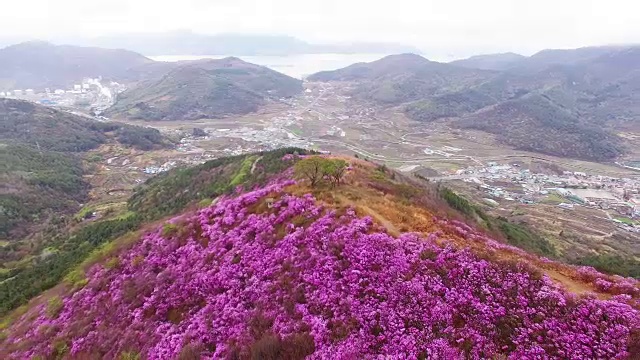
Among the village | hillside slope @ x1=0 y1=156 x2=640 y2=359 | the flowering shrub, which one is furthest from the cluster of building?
the flowering shrub

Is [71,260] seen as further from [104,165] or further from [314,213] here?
[104,165]

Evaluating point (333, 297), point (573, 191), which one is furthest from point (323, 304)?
point (573, 191)

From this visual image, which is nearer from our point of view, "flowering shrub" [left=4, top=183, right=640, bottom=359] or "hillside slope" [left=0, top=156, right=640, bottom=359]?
"flowering shrub" [left=4, top=183, right=640, bottom=359]

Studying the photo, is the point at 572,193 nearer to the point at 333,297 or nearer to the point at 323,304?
the point at 333,297

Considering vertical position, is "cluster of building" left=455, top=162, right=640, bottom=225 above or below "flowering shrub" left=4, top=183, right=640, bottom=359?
below

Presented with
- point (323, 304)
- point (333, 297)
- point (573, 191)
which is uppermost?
point (333, 297)

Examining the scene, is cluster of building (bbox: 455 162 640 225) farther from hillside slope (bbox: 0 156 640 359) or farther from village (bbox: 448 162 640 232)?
hillside slope (bbox: 0 156 640 359)

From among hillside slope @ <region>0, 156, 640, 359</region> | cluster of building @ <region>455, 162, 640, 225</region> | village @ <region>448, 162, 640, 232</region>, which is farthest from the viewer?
cluster of building @ <region>455, 162, 640, 225</region>
